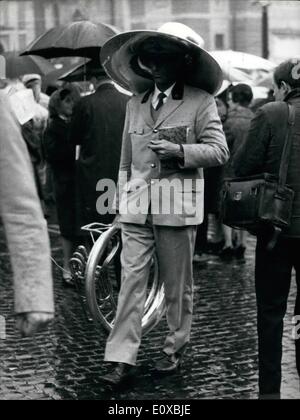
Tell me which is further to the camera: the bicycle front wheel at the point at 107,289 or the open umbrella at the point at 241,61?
the open umbrella at the point at 241,61

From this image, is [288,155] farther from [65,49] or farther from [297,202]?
[65,49]

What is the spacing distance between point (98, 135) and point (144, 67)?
193 centimetres

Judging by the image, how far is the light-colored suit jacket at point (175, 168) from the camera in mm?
5883

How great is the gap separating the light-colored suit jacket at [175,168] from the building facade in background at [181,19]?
31.6 metres

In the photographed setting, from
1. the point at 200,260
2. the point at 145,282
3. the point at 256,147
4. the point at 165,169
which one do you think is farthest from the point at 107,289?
the point at 200,260

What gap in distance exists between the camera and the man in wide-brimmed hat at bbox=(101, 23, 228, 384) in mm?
5844

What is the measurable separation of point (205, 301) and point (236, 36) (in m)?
32.1

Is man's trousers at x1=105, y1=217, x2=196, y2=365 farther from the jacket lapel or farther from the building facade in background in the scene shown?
the building facade in background

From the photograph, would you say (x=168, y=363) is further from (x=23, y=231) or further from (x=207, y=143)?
(x=23, y=231)

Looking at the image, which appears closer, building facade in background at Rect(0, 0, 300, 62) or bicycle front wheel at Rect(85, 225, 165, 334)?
bicycle front wheel at Rect(85, 225, 165, 334)

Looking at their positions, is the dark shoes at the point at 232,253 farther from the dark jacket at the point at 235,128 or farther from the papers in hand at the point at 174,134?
the papers in hand at the point at 174,134

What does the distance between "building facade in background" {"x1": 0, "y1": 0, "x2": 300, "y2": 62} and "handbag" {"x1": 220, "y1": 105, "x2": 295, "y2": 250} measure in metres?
32.3

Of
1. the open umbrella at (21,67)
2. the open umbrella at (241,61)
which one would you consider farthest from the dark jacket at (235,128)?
the open umbrella at (21,67)

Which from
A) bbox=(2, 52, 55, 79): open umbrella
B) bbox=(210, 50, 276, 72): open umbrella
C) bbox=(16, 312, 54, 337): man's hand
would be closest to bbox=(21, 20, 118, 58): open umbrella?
bbox=(210, 50, 276, 72): open umbrella
